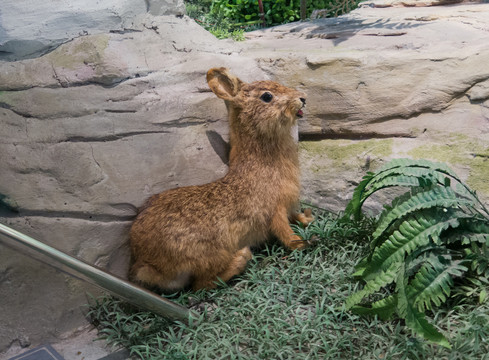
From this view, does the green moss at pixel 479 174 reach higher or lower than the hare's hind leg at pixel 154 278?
→ higher

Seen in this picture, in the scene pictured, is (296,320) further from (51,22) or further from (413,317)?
(51,22)

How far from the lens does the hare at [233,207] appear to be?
137 inches

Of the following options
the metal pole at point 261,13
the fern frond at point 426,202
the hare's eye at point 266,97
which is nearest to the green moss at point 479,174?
the fern frond at point 426,202

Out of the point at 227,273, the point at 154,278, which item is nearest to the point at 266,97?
the point at 227,273

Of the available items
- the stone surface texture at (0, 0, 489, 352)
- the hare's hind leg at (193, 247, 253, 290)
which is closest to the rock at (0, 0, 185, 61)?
the stone surface texture at (0, 0, 489, 352)

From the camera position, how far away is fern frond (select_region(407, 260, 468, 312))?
2.87 meters

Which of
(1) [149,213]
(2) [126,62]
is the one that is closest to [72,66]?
(2) [126,62]

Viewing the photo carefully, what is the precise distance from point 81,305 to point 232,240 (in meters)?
1.19

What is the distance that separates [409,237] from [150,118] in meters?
2.17

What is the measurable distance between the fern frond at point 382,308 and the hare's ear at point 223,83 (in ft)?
6.21

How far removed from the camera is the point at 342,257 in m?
3.62

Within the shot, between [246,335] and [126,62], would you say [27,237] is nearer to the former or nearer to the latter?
[246,335]

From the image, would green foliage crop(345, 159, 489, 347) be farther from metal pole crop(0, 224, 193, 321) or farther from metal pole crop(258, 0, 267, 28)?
metal pole crop(258, 0, 267, 28)

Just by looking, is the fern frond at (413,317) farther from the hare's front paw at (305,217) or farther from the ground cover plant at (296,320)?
the hare's front paw at (305,217)
